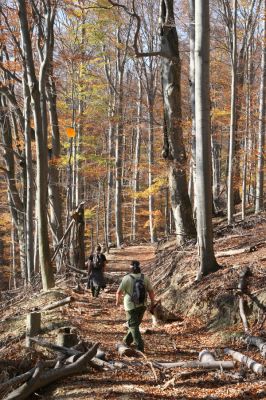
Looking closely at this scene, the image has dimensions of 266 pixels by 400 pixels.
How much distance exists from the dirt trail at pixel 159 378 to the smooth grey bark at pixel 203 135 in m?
1.59

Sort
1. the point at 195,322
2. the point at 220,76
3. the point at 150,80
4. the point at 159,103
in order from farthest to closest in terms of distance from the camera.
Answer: the point at 159,103 < the point at 220,76 < the point at 150,80 < the point at 195,322

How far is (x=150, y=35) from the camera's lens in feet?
82.4

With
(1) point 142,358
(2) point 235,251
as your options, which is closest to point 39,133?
(2) point 235,251

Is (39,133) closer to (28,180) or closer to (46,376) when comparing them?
(28,180)

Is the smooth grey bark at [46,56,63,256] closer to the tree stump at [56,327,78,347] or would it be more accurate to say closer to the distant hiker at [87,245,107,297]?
the distant hiker at [87,245,107,297]

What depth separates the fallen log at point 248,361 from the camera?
18.0 feet

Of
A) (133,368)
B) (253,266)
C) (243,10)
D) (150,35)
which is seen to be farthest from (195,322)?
(150,35)

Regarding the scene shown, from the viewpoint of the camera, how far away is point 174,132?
13188 mm

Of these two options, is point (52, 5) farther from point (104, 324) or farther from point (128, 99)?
point (128, 99)

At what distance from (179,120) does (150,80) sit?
39.9 feet

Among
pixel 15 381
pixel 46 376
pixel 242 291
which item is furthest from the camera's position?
pixel 242 291

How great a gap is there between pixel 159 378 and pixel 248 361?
4.03ft

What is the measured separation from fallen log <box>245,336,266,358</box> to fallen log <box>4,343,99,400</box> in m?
2.37

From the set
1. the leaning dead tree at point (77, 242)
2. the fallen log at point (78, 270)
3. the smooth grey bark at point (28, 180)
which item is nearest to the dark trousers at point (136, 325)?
the smooth grey bark at point (28, 180)
